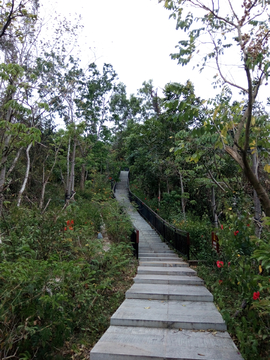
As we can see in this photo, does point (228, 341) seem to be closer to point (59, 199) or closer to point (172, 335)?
point (172, 335)

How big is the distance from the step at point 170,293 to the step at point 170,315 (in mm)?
145

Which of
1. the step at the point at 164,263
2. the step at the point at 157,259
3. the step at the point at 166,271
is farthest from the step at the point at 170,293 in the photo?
the step at the point at 157,259

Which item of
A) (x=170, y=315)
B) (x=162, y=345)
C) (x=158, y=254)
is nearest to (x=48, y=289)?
(x=162, y=345)

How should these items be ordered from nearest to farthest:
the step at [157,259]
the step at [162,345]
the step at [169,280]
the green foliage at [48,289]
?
1. the green foliage at [48,289]
2. the step at [162,345]
3. the step at [169,280]
4. the step at [157,259]

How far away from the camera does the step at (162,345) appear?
3.17m

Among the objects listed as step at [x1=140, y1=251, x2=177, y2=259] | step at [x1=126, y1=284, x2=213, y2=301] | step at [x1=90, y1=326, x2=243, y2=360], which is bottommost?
step at [x1=140, y1=251, x2=177, y2=259]

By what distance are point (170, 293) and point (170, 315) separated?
3.42ft

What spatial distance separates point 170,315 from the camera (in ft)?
14.2

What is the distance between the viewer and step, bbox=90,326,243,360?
3.17m

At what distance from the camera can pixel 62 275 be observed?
3.35 m

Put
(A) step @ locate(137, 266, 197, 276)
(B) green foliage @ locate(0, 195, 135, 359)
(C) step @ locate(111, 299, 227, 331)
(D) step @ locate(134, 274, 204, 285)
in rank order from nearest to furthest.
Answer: (B) green foliage @ locate(0, 195, 135, 359)
(C) step @ locate(111, 299, 227, 331)
(D) step @ locate(134, 274, 204, 285)
(A) step @ locate(137, 266, 197, 276)

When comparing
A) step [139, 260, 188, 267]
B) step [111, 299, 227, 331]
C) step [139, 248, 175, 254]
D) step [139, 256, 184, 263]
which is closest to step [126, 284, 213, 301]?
step [111, 299, 227, 331]

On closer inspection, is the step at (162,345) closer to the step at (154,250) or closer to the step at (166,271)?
the step at (166,271)

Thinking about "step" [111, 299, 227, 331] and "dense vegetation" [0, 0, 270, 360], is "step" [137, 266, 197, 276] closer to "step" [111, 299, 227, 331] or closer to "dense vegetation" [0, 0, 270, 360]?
"dense vegetation" [0, 0, 270, 360]
